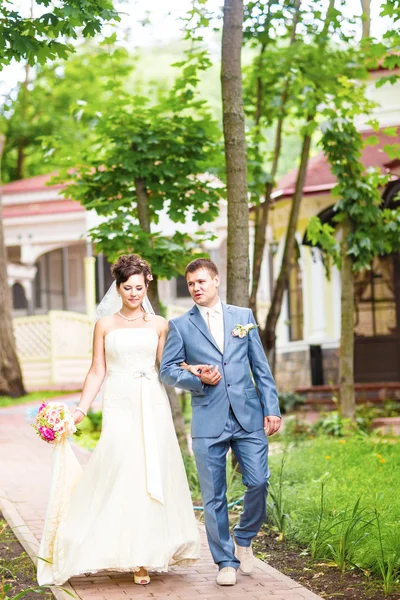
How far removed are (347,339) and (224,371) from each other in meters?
6.74

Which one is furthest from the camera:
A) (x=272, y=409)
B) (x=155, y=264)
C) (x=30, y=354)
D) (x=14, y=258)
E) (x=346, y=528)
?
(x=14, y=258)

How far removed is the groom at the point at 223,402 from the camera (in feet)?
18.9

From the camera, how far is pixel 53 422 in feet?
19.7

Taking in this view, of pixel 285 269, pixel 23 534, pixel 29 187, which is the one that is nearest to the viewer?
pixel 23 534

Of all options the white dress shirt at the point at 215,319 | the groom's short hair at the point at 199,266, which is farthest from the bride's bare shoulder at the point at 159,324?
the groom's short hair at the point at 199,266

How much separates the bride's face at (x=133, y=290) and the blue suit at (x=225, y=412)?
286mm

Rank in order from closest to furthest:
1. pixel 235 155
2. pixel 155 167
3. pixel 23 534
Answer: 1. pixel 23 534
2. pixel 235 155
3. pixel 155 167

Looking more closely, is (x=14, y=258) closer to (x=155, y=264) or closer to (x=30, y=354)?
(x=30, y=354)

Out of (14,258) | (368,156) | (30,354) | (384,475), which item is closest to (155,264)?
(384,475)

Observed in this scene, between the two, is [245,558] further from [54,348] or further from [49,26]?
[54,348]

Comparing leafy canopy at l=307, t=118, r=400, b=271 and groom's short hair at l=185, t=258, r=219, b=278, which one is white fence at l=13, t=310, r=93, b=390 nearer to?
leafy canopy at l=307, t=118, r=400, b=271

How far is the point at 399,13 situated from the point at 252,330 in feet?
11.1

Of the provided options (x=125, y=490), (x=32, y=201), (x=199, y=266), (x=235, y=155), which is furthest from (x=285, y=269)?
(x=32, y=201)

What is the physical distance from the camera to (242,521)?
593cm
